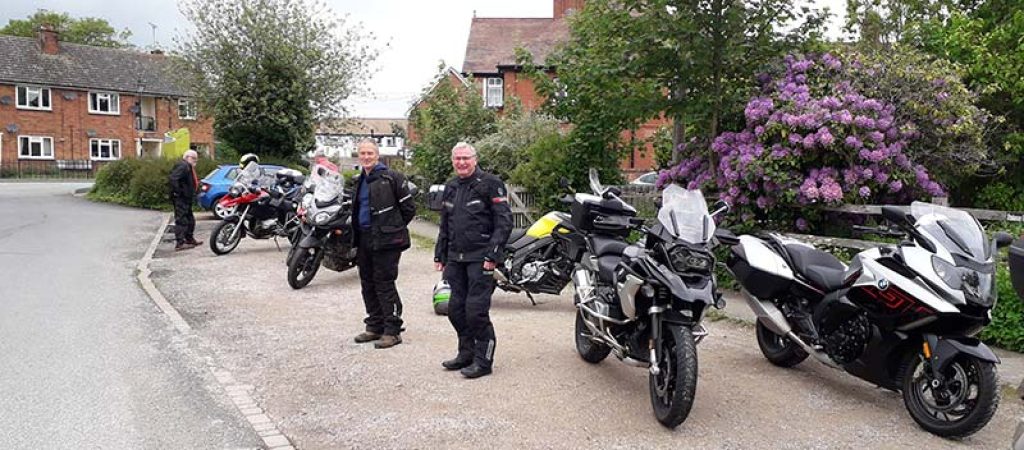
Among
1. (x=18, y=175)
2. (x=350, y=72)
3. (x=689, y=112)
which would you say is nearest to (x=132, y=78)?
(x=18, y=175)

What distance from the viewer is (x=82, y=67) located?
161ft

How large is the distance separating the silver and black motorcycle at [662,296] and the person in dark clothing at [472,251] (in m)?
0.74

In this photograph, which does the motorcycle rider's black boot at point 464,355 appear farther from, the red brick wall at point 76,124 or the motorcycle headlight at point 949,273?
the red brick wall at point 76,124

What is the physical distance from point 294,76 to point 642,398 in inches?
800

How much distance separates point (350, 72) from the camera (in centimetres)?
2570

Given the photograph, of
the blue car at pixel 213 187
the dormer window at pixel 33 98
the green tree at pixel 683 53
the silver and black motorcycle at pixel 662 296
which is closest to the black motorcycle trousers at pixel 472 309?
the silver and black motorcycle at pixel 662 296

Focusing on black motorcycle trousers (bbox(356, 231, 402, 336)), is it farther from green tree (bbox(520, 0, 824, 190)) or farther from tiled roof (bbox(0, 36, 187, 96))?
tiled roof (bbox(0, 36, 187, 96))

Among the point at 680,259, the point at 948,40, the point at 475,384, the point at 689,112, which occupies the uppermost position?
the point at 948,40

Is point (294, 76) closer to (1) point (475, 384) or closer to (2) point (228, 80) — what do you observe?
(2) point (228, 80)

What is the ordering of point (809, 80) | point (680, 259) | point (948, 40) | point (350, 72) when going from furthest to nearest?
1. point (350, 72)
2. point (948, 40)
3. point (809, 80)
4. point (680, 259)

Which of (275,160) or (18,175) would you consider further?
(18,175)

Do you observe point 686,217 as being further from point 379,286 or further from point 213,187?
point 213,187

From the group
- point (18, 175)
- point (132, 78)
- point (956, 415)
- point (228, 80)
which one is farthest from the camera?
point (132, 78)

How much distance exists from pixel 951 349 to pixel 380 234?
439cm
